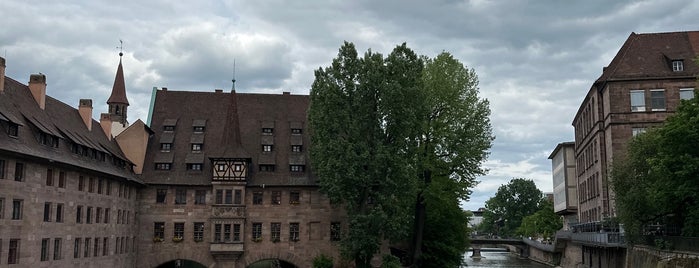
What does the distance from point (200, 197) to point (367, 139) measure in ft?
50.2

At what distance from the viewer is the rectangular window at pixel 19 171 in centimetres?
3556

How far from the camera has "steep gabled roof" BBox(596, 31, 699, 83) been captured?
53.4 m

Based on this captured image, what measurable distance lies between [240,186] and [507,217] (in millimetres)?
120872

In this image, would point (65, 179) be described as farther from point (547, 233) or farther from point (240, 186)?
point (547, 233)

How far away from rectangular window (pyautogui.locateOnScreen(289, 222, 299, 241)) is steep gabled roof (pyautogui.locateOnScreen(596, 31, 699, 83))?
1038 inches

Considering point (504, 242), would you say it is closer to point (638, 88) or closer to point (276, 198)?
point (638, 88)

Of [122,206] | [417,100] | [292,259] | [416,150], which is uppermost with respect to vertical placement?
[417,100]

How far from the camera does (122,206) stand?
1912 inches

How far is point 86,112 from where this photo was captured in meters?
49.9

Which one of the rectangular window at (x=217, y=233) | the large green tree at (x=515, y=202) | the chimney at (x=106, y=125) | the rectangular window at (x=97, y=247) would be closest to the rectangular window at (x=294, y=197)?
the rectangular window at (x=217, y=233)

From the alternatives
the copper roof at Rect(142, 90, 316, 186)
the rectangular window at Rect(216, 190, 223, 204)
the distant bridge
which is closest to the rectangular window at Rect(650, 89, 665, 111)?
the copper roof at Rect(142, 90, 316, 186)

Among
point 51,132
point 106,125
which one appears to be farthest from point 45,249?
point 106,125

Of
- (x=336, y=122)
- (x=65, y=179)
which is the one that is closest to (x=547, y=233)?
(x=336, y=122)

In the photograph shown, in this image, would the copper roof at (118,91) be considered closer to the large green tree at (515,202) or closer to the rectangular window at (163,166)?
the rectangular window at (163,166)
